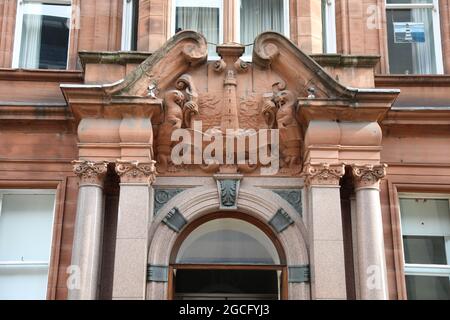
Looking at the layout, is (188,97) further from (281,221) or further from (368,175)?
(368,175)

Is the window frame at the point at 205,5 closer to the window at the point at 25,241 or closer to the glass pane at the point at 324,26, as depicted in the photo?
the glass pane at the point at 324,26

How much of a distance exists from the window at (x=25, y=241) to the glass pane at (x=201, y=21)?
360 centimetres

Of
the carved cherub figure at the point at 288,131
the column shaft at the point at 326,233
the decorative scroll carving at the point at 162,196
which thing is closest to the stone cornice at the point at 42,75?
the decorative scroll carving at the point at 162,196

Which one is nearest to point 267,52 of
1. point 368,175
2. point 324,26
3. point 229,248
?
point 324,26

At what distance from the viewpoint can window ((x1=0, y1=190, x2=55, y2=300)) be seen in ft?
35.0

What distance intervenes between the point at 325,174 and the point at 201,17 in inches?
153

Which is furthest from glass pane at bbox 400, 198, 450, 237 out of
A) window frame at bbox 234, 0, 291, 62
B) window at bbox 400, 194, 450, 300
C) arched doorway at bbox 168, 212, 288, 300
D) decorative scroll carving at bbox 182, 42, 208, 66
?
decorative scroll carving at bbox 182, 42, 208, 66

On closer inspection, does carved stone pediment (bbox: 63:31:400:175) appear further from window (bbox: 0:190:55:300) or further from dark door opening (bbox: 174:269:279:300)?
dark door opening (bbox: 174:269:279:300)

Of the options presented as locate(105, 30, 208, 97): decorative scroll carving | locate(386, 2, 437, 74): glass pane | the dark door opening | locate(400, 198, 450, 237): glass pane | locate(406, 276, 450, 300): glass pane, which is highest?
locate(386, 2, 437, 74): glass pane

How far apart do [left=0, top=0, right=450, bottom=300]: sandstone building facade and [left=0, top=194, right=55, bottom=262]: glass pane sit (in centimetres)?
2

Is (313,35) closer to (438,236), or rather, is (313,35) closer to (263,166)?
(263,166)

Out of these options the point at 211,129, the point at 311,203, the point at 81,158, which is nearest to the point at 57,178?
the point at 81,158

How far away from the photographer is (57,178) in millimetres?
10875

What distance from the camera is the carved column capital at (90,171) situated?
9875mm
